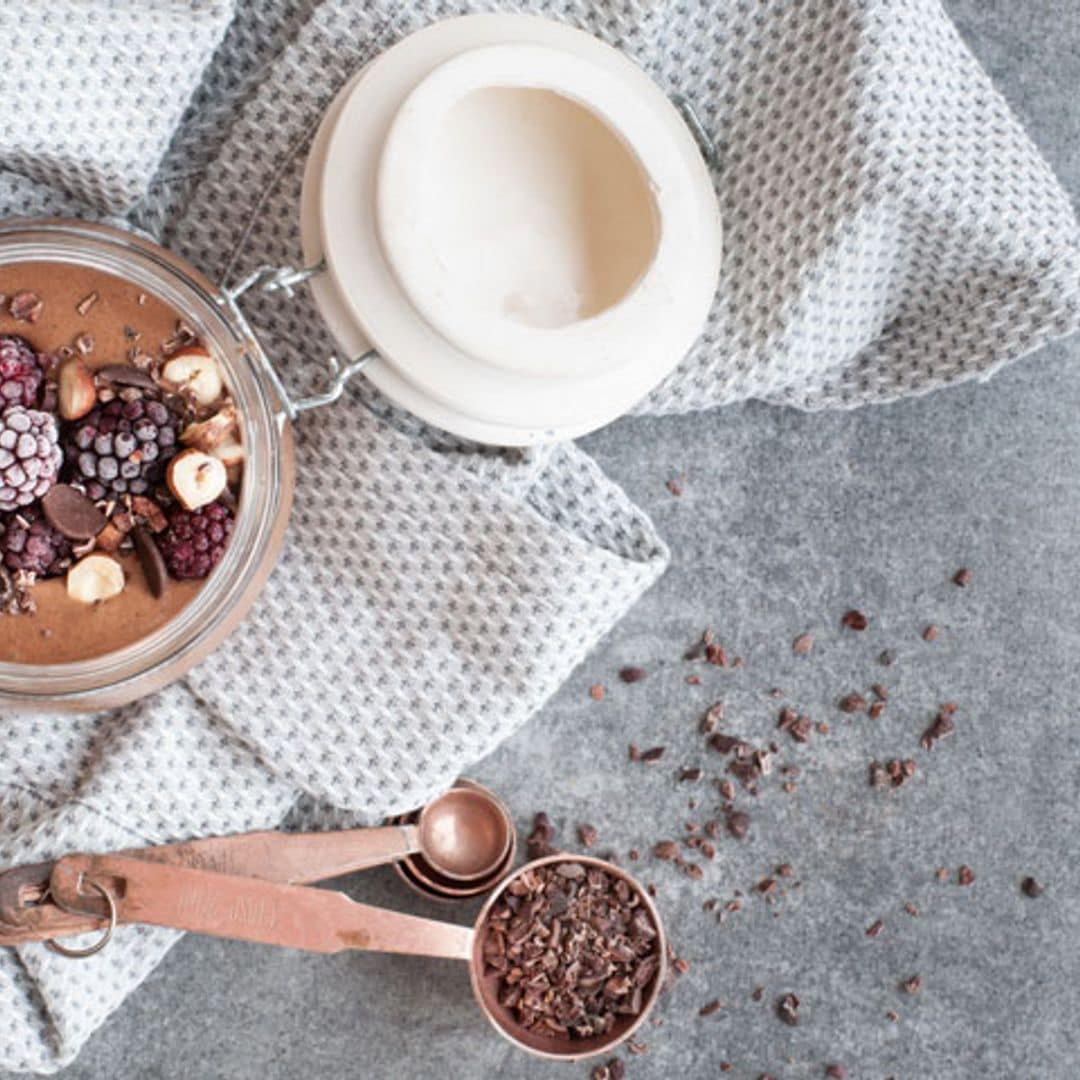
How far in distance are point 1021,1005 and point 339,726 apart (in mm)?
624

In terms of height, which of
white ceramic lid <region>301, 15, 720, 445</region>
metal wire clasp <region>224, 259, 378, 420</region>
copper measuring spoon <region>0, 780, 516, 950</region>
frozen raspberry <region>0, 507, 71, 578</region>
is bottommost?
copper measuring spoon <region>0, 780, 516, 950</region>

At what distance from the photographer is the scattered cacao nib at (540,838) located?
1192 mm

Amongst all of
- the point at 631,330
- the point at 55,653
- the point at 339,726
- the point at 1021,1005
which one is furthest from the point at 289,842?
the point at 1021,1005

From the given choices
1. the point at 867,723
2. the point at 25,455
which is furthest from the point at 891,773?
the point at 25,455

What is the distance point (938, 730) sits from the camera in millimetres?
1229

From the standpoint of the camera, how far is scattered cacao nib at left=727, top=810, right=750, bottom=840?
1.21m

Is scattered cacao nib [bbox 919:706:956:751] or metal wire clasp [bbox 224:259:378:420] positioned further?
scattered cacao nib [bbox 919:706:956:751]

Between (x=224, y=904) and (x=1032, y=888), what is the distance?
663 millimetres

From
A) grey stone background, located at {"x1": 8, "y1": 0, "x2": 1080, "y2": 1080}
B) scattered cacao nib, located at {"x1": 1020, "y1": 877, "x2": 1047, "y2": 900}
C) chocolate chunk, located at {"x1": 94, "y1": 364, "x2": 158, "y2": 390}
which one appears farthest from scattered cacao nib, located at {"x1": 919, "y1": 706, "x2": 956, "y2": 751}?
chocolate chunk, located at {"x1": 94, "y1": 364, "x2": 158, "y2": 390}

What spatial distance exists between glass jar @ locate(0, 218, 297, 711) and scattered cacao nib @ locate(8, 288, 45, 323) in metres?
0.02

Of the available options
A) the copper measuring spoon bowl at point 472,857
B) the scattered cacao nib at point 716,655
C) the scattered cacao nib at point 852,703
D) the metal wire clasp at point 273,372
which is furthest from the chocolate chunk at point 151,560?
the scattered cacao nib at point 852,703

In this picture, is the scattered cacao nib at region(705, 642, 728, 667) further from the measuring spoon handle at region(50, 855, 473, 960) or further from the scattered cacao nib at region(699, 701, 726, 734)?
the measuring spoon handle at region(50, 855, 473, 960)

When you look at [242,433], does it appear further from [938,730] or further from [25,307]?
[938,730]

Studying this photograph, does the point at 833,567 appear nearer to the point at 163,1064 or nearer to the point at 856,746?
the point at 856,746
